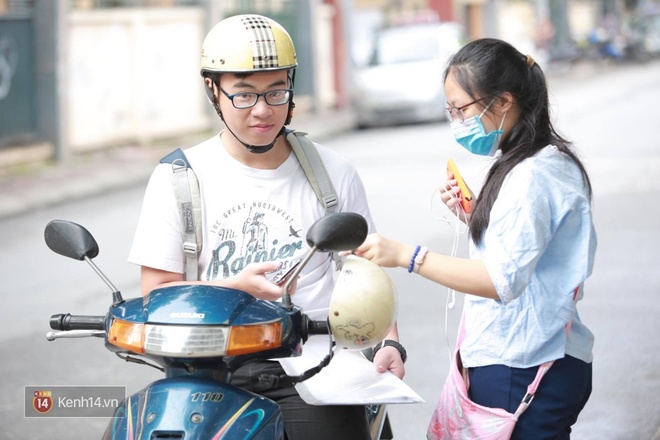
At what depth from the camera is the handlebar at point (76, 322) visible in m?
2.66

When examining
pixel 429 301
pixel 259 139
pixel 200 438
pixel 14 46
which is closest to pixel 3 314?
pixel 429 301

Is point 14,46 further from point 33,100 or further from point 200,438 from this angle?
point 200,438

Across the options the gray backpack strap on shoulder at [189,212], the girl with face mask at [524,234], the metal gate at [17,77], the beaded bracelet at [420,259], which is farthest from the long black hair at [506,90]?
the metal gate at [17,77]

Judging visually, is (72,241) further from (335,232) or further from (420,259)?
(420,259)

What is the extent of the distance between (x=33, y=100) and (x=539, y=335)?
44.3 feet

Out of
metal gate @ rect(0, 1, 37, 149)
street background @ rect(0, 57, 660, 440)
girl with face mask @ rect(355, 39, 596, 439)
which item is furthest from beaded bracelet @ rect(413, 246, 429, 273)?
metal gate @ rect(0, 1, 37, 149)

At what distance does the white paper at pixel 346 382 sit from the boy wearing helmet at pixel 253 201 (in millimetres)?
58

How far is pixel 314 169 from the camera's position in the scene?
3.16 m

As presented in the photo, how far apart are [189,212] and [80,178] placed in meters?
11.4

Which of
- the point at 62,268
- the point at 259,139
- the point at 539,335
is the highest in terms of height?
the point at 259,139

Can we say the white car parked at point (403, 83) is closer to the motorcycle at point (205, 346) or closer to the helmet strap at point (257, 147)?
the helmet strap at point (257, 147)

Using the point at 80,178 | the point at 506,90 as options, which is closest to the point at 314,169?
A: the point at 506,90

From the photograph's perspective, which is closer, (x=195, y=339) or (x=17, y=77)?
(x=195, y=339)

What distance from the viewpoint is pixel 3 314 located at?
24.9 ft
